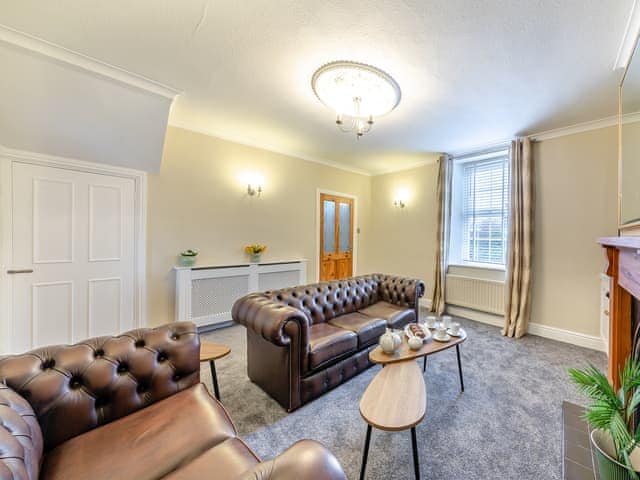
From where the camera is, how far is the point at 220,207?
3.65 m

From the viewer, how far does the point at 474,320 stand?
13.4 feet

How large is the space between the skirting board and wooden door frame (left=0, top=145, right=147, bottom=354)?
473cm

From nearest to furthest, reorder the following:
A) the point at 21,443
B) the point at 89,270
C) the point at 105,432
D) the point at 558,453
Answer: the point at 21,443 < the point at 105,432 < the point at 558,453 < the point at 89,270

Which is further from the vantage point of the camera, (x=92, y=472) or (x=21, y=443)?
(x=92, y=472)

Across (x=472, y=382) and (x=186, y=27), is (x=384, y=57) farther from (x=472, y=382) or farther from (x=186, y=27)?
(x=472, y=382)

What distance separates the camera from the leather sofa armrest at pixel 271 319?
1.85 m

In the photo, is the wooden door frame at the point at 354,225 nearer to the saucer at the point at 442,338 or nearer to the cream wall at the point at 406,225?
the cream wall at the point at 406,225

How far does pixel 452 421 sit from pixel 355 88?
8.98 ft

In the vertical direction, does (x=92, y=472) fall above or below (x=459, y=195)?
below

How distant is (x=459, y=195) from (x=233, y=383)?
14.3ft

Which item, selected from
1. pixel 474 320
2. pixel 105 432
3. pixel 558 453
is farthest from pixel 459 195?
pixel 105 432

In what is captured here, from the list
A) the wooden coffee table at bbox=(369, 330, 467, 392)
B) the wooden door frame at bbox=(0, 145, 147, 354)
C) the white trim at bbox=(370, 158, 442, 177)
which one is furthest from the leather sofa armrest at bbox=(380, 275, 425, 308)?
the wooden door frame at bbox=(0, 145, 147, 354)

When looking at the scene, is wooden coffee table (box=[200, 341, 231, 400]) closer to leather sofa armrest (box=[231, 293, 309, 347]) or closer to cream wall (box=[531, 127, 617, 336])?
leather sofa armrest (box=[231, 293, 309, 347])

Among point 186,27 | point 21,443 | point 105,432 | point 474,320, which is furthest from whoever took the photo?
point 474,320
